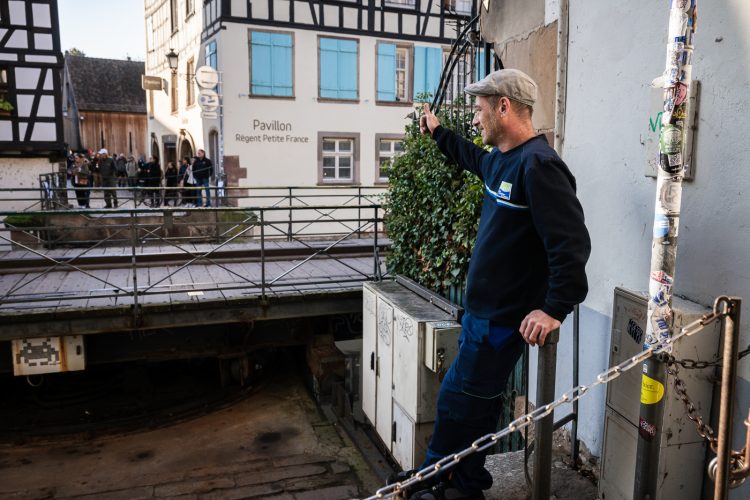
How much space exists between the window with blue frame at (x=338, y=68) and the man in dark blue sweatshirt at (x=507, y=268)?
56.5 ft

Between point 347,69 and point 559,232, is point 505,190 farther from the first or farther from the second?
point 347,69

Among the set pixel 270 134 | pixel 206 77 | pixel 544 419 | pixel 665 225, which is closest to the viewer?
pixel 665 225

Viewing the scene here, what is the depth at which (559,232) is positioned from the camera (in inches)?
107

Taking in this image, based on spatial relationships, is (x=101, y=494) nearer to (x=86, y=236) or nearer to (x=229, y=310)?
(x=229, y=310)

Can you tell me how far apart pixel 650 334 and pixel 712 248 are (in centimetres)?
79

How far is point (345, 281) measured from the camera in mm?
8672

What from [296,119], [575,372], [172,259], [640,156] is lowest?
[172,259]

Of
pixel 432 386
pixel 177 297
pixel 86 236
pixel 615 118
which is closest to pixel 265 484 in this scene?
pixel 432 386

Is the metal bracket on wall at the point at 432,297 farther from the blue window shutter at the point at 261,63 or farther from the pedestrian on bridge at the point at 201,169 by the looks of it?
the blue window shutter at the point at 261,63

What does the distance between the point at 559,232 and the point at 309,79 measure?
17.9 meters

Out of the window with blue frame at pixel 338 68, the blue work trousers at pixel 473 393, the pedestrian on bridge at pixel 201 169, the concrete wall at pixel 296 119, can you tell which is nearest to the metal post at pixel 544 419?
the blue work trousers at pixel 473 393

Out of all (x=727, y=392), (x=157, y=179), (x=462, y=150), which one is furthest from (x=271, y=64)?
(x=727, y=392)

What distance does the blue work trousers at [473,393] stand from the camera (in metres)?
3.08

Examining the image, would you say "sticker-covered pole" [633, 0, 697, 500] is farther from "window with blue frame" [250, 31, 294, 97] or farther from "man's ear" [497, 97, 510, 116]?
"window with blue frame" [250, 31, 294, 97]
